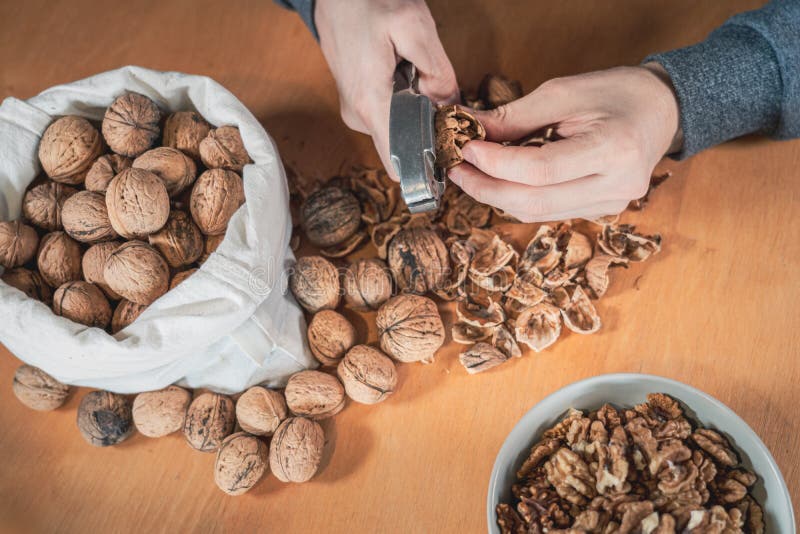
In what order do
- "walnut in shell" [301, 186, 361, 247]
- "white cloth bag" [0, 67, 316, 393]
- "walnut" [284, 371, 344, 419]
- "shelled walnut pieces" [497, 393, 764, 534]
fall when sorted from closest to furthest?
"shelled walnut pieces" [497, 393, 764, 534] < "white cloth bag" [0, 67, 316, 393] < "walnut" [284, 371, 344, 419] < "walnut in shell" [301, 186, 361, 247]

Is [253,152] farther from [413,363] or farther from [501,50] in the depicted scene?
[501,50]

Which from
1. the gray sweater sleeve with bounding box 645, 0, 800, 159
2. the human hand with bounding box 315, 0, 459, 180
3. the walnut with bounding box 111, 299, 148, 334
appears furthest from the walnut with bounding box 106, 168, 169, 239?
the gray sweater sleeve with bounding box 645, 0, 800, 159

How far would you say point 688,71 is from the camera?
894 mm

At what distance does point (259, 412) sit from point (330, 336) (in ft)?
0.51

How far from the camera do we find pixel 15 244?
2.83 feet

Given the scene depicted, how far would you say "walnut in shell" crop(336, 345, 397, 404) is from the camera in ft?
2.88

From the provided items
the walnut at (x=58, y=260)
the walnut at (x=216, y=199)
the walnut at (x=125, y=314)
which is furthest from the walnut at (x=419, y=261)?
the walnut at (x=58, y=260)

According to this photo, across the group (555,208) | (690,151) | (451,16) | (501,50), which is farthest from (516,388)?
(451,16)

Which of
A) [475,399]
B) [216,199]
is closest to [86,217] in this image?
[216,199]

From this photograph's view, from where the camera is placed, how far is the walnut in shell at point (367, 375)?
2.88 ft

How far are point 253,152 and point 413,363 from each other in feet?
1.34

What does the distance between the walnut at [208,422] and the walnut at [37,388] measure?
0.71 ft

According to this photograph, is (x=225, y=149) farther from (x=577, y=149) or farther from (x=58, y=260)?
(x=577, y=149)

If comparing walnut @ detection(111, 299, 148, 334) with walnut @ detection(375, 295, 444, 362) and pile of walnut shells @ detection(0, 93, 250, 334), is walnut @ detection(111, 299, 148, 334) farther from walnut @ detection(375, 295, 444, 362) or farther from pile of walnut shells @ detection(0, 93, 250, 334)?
walnut @ detection(375, 295, 444, 362)
